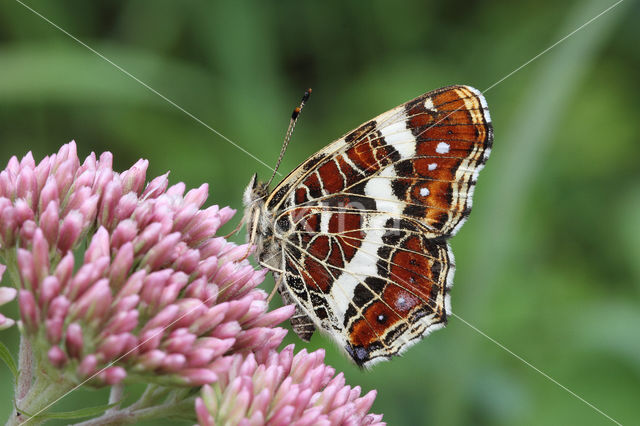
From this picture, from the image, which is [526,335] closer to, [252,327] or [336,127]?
[336,127]

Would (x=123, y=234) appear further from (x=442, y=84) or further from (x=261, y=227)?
(x=442, y=84)

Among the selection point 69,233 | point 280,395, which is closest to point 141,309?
point 69,233

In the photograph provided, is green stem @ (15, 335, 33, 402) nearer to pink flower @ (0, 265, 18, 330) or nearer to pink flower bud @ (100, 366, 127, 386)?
pink flower @ (0, 265, 18, 330)

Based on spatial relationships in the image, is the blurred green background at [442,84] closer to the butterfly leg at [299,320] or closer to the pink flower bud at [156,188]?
the butterfly leg at [299,320]

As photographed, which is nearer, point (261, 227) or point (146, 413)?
point (146, 413)

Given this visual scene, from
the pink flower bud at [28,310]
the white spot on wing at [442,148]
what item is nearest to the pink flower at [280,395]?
the pink flower bud at [28,310]

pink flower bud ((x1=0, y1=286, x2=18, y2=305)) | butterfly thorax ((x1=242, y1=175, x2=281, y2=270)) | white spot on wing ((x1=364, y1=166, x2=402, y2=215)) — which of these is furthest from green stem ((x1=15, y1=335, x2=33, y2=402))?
white spot on wing ((x1=364, y1=166, x2=402, y2=215))

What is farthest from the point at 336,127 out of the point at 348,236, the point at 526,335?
the point at 348,236
